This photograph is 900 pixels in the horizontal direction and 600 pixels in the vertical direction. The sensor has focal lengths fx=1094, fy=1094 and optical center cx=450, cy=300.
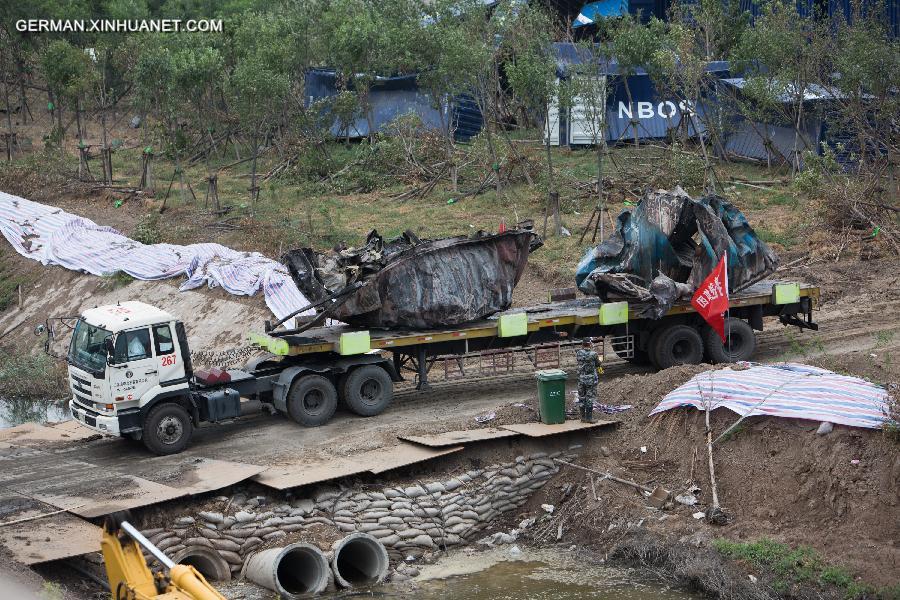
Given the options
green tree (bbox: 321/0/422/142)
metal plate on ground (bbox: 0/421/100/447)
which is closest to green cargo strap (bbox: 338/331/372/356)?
metal plate on ground (bbox: 0/421/100/447)

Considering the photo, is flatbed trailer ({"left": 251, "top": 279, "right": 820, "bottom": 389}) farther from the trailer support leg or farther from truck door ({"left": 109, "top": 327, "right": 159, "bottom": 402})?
truck door ({"left": 109, "top": 327, "right": 159, "bottom": 402})

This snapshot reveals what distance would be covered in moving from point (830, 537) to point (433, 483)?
5.39 metres

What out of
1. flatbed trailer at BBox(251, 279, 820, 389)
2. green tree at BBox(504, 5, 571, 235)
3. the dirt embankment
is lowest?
the dirt embankment

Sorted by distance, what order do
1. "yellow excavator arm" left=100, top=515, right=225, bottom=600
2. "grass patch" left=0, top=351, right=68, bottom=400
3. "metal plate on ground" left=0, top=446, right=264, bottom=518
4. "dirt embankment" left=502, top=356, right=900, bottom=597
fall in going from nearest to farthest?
"yellow excavator arm" left=100, top=515, right=225, bottom=600
"dirt embankment" left=502, top=356, right=900, bottom=597
"metal plate on ground" left=0, top=446, right=264, bottom=518
"grass patch" left=0, top=351, right=68, bottom=400

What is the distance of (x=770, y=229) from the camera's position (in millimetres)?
29812

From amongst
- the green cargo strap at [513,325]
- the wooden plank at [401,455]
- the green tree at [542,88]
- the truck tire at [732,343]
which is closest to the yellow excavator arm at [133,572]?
the wooden plank at [401,455]

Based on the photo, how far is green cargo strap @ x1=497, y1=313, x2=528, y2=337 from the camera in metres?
19.1

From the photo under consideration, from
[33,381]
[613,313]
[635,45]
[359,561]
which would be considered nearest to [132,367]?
[359,561]

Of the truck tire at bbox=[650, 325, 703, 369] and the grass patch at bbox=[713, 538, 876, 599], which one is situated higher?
the truck tire at bbox=[650, 325, 703, 369]

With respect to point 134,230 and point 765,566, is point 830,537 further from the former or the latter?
point 134,230

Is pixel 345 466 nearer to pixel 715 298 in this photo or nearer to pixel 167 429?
pixel 167 429

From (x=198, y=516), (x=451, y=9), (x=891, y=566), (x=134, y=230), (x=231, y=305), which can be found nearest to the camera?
(x=891, y=566)

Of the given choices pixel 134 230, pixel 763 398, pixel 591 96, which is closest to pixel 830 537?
pixel 763 398

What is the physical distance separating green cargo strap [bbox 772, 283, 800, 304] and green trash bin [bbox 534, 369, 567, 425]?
6.13m
